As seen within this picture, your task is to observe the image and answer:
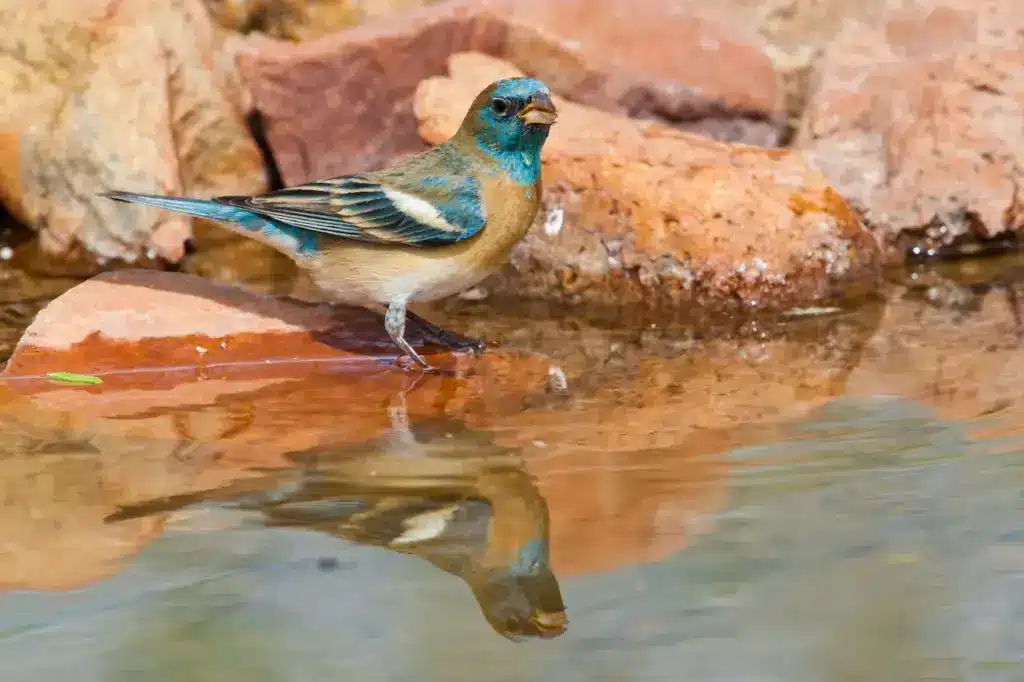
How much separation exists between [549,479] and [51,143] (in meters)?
4.20

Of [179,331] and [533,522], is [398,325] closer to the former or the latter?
[179,331]

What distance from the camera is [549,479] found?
398 cm

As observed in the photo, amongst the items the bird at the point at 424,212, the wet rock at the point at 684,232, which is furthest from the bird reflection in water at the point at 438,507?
the wet rock at the point at 684,232

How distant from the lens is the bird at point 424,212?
5332 mm

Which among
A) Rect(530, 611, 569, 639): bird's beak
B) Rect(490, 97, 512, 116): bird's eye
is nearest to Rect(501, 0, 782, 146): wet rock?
Rect(490, 97, 512, 116): bird's eye

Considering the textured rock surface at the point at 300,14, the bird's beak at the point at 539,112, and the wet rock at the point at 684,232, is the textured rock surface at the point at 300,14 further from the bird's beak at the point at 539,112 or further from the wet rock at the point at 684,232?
the bird's beak at the point at 539,112

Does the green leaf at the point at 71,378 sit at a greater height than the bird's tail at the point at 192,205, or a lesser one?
lesser

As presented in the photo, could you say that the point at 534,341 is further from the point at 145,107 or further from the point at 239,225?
the point at 145,107

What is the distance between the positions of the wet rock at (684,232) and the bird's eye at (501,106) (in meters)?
1.04

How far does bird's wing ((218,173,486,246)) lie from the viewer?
5305 millimetres

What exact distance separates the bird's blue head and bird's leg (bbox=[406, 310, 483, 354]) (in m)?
0.73

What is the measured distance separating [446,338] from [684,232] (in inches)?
48.7

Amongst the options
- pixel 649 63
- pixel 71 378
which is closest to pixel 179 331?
pixel 71 378

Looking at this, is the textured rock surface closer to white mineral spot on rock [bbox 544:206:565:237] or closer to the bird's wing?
white mineral spot on rock [bbox 544:206:565:237]
